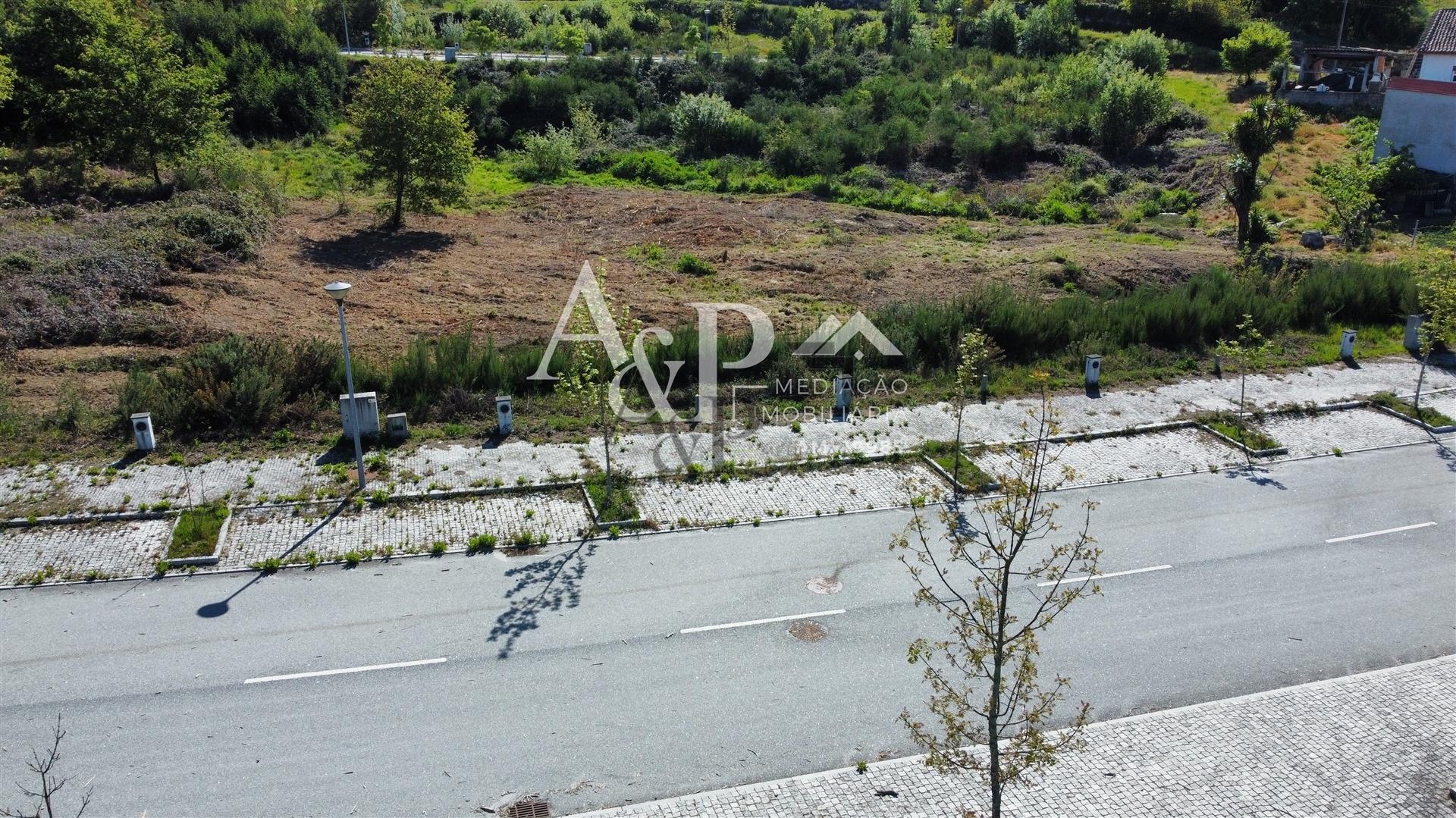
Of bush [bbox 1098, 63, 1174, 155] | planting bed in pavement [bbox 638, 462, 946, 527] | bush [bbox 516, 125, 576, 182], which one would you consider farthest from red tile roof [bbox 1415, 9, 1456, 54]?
planting bed in pavement [bbox 638, 462, 946, 527]

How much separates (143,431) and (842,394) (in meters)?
11.3

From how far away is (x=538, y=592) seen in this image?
1287 cm

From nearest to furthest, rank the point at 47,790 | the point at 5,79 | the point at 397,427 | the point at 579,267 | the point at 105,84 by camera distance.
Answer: the point at 47,790 < the point at 397,427 < the point at 579,267 < the point at 105,84 < the point at 5,79

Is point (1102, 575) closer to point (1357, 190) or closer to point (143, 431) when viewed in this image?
point (143, 431)

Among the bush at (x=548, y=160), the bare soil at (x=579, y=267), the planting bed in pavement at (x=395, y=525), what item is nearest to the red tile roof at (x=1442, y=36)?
the bare soil at (x=579, y=267)

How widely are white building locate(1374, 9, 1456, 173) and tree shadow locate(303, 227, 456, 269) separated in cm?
3074

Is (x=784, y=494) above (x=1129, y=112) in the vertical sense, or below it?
below

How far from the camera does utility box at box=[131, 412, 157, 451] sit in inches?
619

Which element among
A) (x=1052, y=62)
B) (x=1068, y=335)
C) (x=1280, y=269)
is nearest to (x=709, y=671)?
(x=1068, y=335)

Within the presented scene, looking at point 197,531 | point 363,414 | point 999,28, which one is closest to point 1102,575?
point 363,414

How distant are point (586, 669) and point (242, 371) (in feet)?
30.1

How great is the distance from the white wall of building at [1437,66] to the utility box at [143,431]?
38.6m

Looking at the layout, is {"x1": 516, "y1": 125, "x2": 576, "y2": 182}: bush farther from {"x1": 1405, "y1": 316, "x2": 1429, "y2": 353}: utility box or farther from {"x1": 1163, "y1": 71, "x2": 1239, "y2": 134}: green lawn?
{"x1": 1405, "y1": 316, "x2": 1429, "y2": 353}: utility box

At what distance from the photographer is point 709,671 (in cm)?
1135
